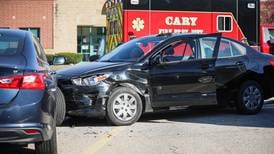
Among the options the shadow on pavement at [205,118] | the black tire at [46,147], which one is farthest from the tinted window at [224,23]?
the black tire at [46,147]

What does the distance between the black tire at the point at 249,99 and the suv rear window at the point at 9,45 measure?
527 cm

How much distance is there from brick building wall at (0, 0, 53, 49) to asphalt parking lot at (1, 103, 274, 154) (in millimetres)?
31018

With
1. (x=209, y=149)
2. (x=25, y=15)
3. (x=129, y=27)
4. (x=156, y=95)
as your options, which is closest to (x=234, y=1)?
(x=129, y=27)

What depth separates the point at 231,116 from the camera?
1043 centimetres

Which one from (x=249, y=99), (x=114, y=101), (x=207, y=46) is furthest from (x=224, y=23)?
(x=114, y=101)

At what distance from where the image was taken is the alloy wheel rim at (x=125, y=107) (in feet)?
30.3

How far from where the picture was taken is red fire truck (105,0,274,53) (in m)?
17.5

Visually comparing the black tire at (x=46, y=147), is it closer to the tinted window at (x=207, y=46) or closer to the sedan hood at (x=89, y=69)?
the sedan hood at (x=89, y=69)

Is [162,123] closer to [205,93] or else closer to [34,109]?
[205,93]

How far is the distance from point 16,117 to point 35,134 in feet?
0.83

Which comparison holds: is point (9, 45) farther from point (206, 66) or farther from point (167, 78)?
point (206, 66)

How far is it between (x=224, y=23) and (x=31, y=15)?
81.8ft

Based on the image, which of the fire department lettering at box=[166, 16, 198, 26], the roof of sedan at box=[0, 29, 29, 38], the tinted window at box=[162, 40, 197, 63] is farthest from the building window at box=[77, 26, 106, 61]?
the roof of sedan at box=[0, 29, 29, 38]

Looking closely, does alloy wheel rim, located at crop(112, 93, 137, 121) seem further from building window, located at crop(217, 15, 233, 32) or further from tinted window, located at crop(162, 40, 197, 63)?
building window, located at crop(217, 15, 233, 32)
